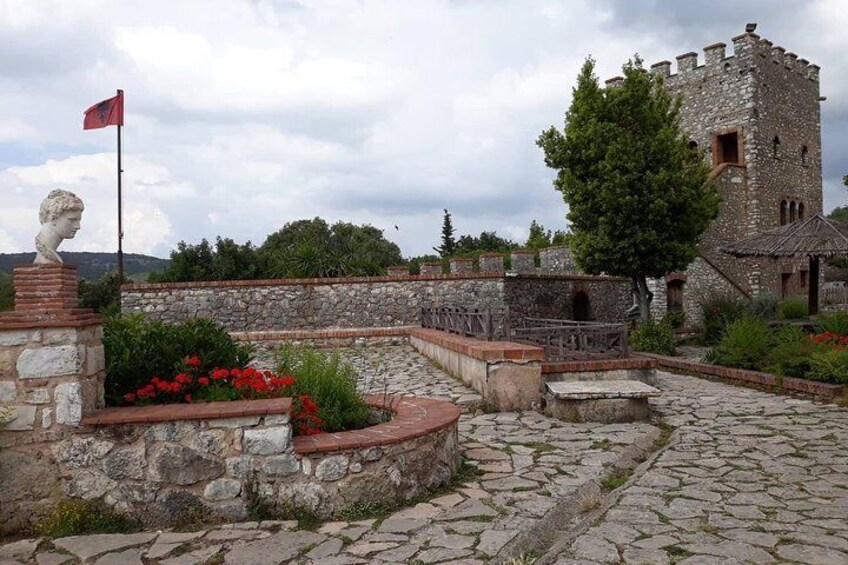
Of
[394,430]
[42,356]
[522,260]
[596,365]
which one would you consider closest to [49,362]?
[42,356]

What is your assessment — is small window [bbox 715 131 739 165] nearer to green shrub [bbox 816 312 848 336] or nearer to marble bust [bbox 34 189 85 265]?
green shrub [bbox 816 312 848 336]

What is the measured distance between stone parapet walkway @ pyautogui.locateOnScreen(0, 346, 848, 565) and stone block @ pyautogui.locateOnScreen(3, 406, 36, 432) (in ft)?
2.28

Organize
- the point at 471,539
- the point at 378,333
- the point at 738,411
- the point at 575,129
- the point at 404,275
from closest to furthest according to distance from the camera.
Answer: the point at 471,539 < the point at 738,411 < the point at 575,129 < the point at 378,333 < the point at 404,275

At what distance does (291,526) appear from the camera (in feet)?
13.5

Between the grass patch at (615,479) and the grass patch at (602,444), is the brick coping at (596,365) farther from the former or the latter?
the grass patch at (615,479)

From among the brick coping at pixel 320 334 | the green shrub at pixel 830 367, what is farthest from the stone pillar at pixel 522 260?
the green shrub at pixel 830 367

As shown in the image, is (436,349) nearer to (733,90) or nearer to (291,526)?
(291,526)

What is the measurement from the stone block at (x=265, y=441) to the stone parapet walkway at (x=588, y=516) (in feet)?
1.54

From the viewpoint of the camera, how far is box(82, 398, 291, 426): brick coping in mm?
4207

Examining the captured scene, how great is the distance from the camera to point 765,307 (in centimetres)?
1606

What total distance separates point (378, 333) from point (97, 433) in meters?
12.5

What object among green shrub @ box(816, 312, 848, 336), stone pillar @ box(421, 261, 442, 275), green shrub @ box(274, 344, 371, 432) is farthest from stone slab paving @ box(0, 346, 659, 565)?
stone pillar @ box(421, 261, 442, 275)

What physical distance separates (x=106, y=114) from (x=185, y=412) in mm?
17166

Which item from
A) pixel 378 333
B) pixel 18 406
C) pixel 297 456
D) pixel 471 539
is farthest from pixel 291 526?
pixel 378 333
